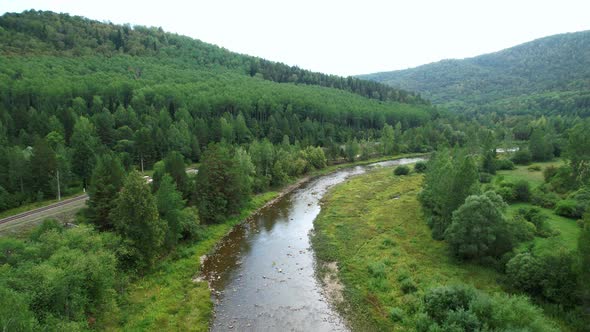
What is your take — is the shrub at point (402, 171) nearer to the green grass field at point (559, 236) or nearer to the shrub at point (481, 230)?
the green grass field at point (559, 236)

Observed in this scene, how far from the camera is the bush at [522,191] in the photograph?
62.3 meters

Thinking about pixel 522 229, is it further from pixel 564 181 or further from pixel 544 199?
pixel 564 181

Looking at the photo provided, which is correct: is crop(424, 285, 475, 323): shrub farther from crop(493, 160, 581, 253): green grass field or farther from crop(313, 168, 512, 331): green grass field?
crop(493, 160, 581, 253): green grass field

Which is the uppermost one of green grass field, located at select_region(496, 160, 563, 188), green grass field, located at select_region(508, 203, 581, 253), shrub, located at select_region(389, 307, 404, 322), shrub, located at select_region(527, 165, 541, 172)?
shrub, located at select_region(527, 165, 541, 172)

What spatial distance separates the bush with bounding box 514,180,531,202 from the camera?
6235 centimetres

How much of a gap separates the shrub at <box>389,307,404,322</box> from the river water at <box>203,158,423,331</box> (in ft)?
15.3

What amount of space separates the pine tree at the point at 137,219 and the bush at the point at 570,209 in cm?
5911

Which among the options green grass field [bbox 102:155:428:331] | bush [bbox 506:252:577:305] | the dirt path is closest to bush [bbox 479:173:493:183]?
bush [bbox 506:252:577:305]

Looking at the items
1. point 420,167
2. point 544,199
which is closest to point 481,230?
point 544,199

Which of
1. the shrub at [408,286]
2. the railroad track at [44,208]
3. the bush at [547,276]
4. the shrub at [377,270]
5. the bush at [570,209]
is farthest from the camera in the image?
the bush at [570,209]

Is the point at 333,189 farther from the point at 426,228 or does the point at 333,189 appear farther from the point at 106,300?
the point at 106,300

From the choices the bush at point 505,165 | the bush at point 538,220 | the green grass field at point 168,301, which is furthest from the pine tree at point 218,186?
the bush at point 505,165

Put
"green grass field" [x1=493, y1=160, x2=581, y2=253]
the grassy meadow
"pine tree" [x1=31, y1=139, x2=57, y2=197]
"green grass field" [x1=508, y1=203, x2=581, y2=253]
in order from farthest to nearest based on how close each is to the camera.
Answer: "pine tree" [x1=31, y1=139, x2=57, y2=197] → "green grass field" [x1=493, y1=160, x2=581, y2=253] → "green grass field" [x1=508, y1=203, x2=581, y2=253] → the grassy meadow

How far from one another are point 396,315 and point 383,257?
40.8 feet
